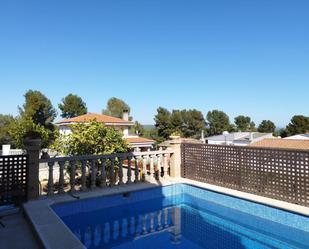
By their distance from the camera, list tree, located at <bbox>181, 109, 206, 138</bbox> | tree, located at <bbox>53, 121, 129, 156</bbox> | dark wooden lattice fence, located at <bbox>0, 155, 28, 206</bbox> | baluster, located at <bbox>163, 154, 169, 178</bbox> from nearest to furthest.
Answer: dark wooden lattice fence, located at <bbox>0, 155, 28, 206</bbox> → baluster, located at <bbox>163, 154, 169, 178</bbox> → tree, located at <bbox>53, 121, 129, 156</bbox> → tree, located at <bbox>181, 109, 206, 138</bbox>

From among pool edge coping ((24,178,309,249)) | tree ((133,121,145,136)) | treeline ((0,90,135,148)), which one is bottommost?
pool edge coping ((24,178,309,249))

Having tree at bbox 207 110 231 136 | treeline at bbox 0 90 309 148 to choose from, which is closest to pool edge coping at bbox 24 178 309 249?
treeline at bbox 0 90 309 148

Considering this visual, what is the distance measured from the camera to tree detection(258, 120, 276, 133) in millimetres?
59031

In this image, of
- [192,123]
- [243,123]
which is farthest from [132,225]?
[243,123]

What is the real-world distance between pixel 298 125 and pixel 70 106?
3908cm

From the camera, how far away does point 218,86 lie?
112 feet

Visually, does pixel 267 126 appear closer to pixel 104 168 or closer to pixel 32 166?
pixel 104 168

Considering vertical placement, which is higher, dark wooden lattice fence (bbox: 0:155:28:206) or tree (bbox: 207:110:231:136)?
tree (bbox: 207:110:231:136)

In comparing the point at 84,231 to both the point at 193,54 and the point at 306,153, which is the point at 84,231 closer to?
the point at 306,153

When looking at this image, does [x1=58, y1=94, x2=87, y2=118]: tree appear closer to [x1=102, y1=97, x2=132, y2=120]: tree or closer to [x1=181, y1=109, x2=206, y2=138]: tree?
[x1=102, y1=97, x2=132, y2=120]: tree

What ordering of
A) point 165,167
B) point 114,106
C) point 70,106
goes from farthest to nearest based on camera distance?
point 114,106 < point 70,106 < point 165,167

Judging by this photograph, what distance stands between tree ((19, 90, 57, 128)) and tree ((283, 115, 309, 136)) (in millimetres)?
40225

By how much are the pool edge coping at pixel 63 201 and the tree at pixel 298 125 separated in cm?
4511

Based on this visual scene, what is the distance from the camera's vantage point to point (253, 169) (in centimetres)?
668
